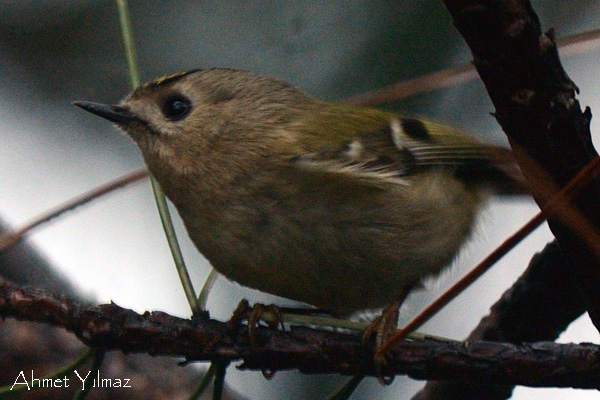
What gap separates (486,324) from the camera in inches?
55.7

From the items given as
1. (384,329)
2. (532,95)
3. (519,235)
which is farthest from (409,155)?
(519,235)

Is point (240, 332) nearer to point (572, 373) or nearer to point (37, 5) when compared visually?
point (572, 373)

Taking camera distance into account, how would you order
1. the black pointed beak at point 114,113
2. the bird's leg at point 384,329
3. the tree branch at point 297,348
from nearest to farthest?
the tree branch at point 297,348, the bird's leg at point 384,329, the black pointed beak at point 114,113

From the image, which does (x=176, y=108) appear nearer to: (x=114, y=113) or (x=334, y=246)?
(x=114, y=113)

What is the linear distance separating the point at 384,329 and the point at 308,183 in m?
0.31

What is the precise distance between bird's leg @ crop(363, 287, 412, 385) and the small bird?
16 mm

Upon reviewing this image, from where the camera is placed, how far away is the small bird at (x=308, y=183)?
1.42 m

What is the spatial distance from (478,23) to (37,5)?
104 inches

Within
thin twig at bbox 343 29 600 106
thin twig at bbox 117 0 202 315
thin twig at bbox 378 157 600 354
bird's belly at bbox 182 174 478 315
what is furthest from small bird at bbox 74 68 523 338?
thin twig at bbox 378 157 600 354

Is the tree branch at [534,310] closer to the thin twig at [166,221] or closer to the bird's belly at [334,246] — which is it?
the bird's belly at [334,246]

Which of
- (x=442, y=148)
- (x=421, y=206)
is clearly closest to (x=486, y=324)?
(x=421, y=206)

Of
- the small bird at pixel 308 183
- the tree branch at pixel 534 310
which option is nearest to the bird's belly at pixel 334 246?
the small bird at pixel 308 183

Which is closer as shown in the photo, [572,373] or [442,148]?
Result: [572,373]

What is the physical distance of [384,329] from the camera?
1.42 m
